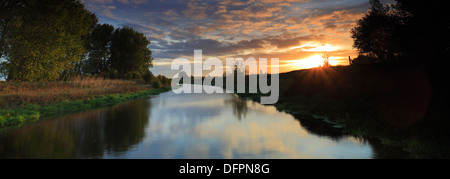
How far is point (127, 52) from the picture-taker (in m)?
51.9

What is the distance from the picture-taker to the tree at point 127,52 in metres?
51.1

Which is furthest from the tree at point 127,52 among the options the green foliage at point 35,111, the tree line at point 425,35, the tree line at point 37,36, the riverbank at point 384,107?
the tree line at point 425,35

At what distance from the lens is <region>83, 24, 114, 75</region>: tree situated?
4807cm

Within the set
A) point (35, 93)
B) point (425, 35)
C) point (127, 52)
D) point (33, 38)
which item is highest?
point (127, 52)

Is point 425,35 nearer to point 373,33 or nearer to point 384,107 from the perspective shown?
point 384,107

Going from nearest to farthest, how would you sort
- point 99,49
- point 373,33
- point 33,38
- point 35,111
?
point 35,111
point 33,38
point 373,33
point 99,49

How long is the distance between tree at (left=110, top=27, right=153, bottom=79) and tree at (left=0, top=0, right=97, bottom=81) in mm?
25538

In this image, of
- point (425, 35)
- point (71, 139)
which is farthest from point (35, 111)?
point (425, 35)

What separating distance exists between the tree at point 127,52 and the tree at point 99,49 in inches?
45.5

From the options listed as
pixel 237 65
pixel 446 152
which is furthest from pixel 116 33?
pixel 237 65

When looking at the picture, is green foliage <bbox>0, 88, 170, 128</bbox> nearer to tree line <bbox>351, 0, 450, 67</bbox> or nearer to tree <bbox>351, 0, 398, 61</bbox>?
tree line <bbox>351, 0, 450, 67</bbox>

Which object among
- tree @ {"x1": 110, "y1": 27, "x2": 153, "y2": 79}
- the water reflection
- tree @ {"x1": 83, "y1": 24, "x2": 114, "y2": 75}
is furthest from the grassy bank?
tree @ {"x1": 110, "y1": 27, "x2": 153, "y2": 79}

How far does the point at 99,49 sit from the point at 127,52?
17.3 ft

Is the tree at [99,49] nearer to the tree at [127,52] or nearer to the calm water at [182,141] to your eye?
the tree at [127,52]
